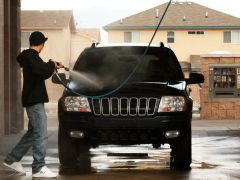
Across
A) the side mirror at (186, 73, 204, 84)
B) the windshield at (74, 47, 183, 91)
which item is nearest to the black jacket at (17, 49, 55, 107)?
the windshield at (74, 47, 183, 91)

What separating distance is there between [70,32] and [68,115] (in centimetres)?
6150

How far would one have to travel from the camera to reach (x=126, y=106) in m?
10.5

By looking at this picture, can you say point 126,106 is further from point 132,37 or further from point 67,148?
point 132,37

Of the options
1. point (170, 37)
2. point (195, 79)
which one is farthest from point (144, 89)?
point (170, 37)

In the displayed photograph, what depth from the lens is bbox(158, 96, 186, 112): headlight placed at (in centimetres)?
1054

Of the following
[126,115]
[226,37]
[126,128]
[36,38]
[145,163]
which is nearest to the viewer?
[36,38]

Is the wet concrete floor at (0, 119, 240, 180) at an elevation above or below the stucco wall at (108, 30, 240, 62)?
below

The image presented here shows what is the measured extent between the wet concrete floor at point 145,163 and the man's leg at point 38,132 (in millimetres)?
272

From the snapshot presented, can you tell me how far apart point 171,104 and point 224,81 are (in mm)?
16809

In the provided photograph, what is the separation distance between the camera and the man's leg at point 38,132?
974 cm

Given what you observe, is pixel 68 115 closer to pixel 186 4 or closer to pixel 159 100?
pixel 159 100

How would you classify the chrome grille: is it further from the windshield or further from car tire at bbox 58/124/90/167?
the windshield

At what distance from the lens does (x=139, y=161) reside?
12.0 meters

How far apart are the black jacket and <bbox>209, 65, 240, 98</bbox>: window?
17.7 m
